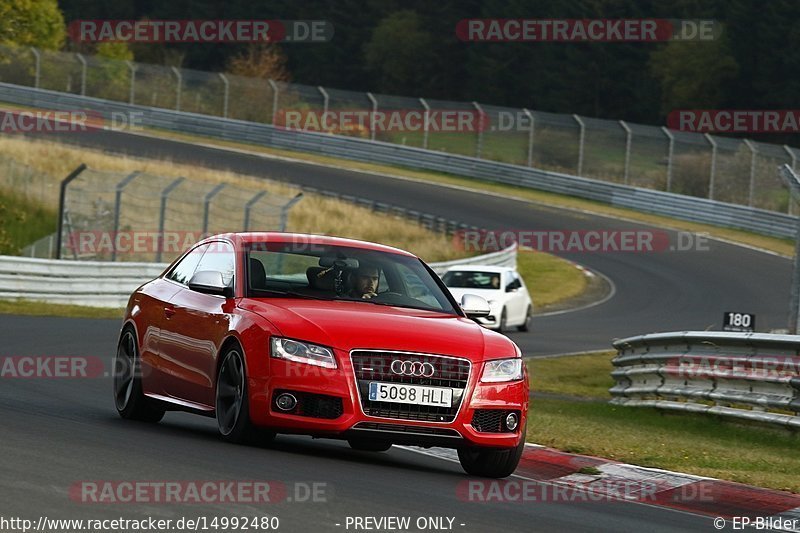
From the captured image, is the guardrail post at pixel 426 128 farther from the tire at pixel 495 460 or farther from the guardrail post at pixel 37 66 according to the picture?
the tire at pixel 495 460

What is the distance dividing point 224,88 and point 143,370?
1833 inches

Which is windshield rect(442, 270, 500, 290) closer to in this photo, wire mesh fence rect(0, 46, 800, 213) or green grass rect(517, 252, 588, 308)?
green grass rect(517, 252, 588, 308)

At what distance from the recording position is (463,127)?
56750 mm

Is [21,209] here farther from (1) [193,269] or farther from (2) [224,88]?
(1) [193,269]

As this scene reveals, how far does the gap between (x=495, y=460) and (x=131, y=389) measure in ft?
9.89

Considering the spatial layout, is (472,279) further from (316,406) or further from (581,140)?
(581,140)

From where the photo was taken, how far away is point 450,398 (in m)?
9.38

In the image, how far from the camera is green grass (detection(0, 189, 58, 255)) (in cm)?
3481

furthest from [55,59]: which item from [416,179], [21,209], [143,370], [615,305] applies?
[143,370]

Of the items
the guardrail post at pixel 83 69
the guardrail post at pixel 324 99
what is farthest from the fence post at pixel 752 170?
the guardrail post at pixel 83 69

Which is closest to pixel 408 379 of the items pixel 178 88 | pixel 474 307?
pixel 474 307

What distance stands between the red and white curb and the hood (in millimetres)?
857

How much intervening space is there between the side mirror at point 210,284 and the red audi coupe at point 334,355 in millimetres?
11

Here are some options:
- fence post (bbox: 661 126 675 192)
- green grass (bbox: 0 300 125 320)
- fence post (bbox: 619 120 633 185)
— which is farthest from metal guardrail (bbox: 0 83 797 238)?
green grass (bbox: 0 300 125 320)
